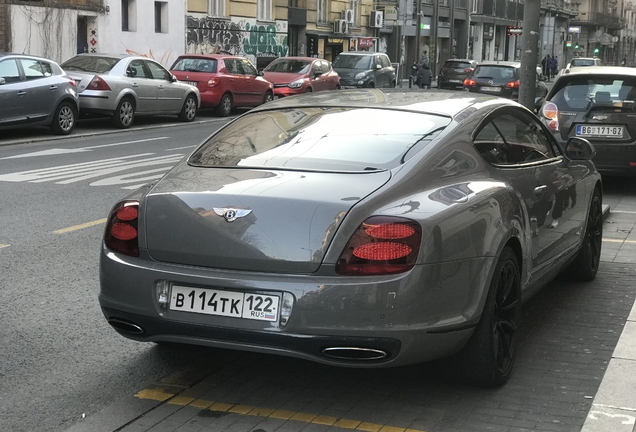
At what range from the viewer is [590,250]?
23.6 feet

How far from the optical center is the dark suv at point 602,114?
40.1 ft

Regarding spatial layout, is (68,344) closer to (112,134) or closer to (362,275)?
(362,275)

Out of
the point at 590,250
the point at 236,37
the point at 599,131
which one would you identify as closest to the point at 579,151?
the point at 590,250

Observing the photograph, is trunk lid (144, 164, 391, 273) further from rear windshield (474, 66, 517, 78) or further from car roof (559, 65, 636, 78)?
rear windshield (474, 66, 517, 78)

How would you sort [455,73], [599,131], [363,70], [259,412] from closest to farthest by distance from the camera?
[259,412] → [599,131] → [363,70] → [455,73]

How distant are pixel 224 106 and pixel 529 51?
1496 centimetres

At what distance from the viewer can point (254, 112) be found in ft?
19.1

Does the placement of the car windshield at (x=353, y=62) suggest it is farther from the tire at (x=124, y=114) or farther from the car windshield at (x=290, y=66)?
the tire at (x=124, y=114)

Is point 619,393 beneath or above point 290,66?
beneath

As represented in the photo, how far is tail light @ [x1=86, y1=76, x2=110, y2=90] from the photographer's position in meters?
20.5

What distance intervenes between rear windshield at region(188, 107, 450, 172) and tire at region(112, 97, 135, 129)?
15930 mm

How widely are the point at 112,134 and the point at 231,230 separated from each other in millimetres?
16442

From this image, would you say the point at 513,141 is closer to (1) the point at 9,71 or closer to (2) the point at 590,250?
(2) the point at 590,250

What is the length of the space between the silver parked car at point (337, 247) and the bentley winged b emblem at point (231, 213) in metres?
0.01
